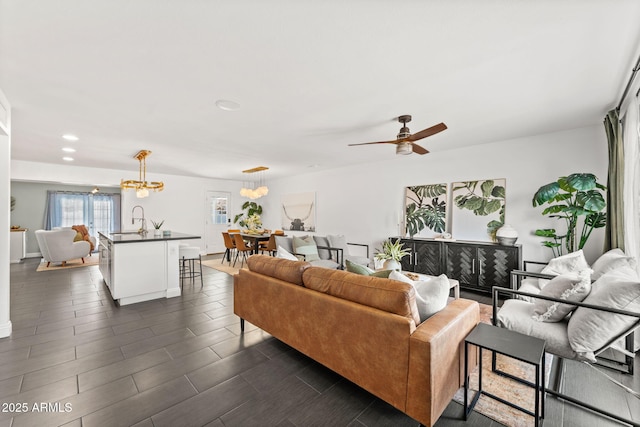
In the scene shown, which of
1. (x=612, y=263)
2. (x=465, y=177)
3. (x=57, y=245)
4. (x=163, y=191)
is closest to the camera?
(x=612, y=263)

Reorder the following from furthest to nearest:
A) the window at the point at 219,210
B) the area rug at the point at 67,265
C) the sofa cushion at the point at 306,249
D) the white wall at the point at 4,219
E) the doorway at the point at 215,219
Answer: the window at the point at 219,210 < the doorway at the point at 215,219 < the area rug at the point at 67,265 < the sofa cushion at the point at 306,249 < the white wall at the point at 4,219

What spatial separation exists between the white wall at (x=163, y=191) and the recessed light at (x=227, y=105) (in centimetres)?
582

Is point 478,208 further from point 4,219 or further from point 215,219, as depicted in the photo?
point 215,219

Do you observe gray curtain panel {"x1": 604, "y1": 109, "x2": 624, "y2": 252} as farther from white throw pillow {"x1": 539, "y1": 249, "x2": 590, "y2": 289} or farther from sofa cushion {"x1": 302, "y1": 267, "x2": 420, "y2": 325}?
sofa cushion {"x1": 302, "y1": 267, "x2": 420, "y2": 325}

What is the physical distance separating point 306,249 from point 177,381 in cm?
312

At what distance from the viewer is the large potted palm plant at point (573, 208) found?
319 centimetres

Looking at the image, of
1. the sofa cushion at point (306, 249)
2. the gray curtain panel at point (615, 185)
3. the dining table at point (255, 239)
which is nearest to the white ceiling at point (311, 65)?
the gray curtain panel at point (615, 185)

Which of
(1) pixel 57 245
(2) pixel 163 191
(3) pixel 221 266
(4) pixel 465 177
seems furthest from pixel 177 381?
(2) pixel 163 191

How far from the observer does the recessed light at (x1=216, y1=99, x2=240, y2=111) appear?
9.27 ft

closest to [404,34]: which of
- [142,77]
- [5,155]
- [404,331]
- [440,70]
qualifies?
[440,70]

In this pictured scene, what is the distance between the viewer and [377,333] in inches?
64.7

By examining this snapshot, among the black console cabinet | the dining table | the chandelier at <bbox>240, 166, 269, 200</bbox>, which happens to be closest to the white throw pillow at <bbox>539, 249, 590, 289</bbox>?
the black console cabinet

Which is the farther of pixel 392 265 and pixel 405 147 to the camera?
pixel 392 265

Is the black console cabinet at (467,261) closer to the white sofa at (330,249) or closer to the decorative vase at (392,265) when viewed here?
the white sofa at (330,249)
